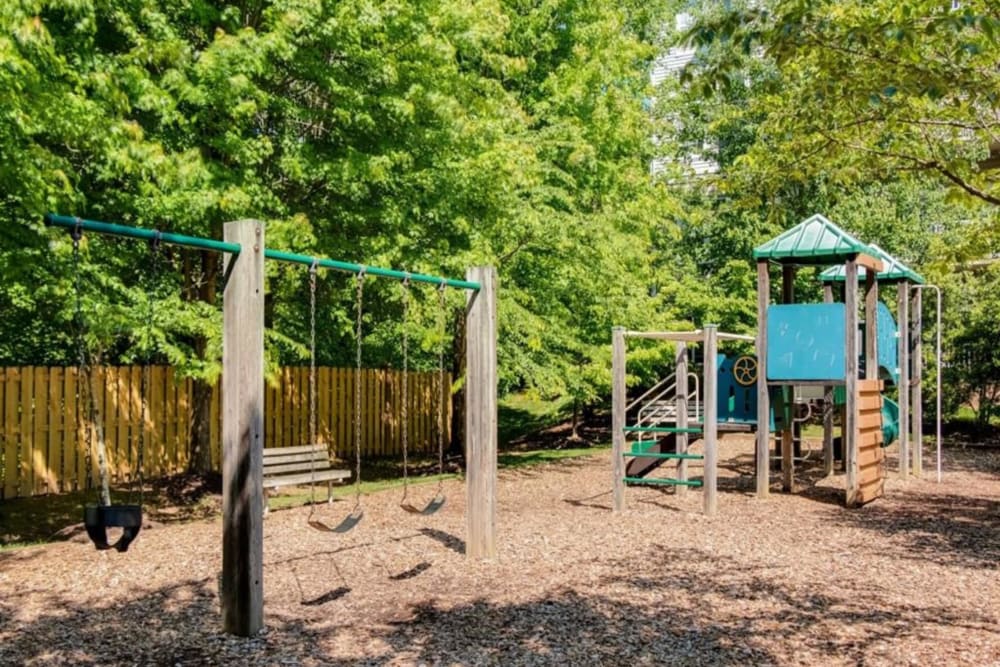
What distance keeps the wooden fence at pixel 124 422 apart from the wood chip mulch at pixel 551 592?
98.3 inches

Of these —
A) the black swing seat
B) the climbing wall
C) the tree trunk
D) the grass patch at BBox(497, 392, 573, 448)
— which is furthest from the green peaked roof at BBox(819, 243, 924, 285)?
the black swing seat

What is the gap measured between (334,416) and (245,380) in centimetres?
1194

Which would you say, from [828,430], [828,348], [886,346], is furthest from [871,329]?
[828,430]

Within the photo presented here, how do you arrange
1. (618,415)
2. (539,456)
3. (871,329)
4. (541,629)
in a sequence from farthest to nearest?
(539,456) → (871,329) → (618,415) → (541,629)

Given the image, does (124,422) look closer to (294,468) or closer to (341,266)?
(294,468)

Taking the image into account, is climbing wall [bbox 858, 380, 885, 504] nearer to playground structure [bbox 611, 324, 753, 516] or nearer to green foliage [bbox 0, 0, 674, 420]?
playground structure [bbox 611, 324, 753, 516]

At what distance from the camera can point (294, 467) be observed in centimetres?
1052

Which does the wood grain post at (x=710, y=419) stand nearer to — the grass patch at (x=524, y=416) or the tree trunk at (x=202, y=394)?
the tree trunk at (x=202, y=394)

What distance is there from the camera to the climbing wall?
11.0 meters

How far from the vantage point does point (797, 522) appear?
32.2 ft

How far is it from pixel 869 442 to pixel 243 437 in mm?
8593

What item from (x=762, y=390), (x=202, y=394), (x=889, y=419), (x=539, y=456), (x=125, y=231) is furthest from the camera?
(x=539, y=456)

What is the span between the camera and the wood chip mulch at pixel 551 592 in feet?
16.9

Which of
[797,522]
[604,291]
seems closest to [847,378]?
[797,522]
